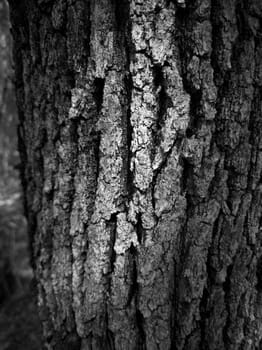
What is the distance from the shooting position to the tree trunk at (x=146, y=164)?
0.97m

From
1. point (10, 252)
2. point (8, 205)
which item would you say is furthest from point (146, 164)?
point (8, 205)

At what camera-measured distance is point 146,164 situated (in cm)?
104

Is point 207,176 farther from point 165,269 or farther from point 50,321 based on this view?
point 50,321

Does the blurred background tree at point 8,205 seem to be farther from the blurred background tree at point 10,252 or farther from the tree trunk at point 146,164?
the tree trunk at point 146,164

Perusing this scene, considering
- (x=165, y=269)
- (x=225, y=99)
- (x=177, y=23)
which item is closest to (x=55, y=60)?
(x=177, y=23)

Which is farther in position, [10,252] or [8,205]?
[8,205]

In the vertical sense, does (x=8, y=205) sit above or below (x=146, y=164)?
below

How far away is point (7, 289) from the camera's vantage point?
318 centimetres

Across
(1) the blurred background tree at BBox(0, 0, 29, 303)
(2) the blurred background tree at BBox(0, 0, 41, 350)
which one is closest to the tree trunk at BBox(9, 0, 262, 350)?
(2) the blurred background tree at BBox(0, 0, 41, 350)

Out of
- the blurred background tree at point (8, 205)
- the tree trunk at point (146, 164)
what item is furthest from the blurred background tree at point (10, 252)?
the tree trunk at point (146, 164)

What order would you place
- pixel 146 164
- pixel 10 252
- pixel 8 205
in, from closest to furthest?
1. pixel 146 164
2. pixel 10 252
3. pixel 8 205

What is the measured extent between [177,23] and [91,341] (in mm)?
1159

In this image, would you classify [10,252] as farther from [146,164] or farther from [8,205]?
[146,164]

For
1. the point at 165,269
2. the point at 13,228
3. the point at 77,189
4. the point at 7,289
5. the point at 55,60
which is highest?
the point at 55,60
